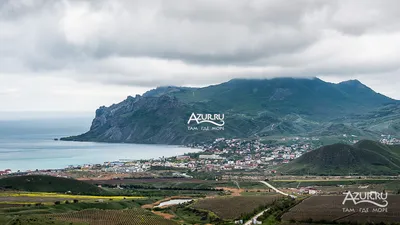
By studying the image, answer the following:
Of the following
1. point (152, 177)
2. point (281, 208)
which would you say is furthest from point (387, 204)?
point (152, 177)

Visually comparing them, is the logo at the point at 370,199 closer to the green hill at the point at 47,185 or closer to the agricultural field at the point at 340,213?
the agricultural field at the point at 340,213

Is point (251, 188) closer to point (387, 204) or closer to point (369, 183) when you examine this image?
point (369, 183)

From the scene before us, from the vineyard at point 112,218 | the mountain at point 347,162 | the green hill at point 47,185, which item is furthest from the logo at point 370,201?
the mountain at point 347,162

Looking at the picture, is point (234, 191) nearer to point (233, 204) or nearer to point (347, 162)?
point (233, 204)

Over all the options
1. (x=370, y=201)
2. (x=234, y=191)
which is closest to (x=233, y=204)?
(x=370, y=201)

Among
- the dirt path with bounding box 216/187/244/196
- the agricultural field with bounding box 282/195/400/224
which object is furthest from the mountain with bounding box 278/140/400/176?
the agricultural field with bounding box 282/195/400/224

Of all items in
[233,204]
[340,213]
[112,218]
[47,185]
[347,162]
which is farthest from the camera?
[347,162]

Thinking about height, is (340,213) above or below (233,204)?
above
